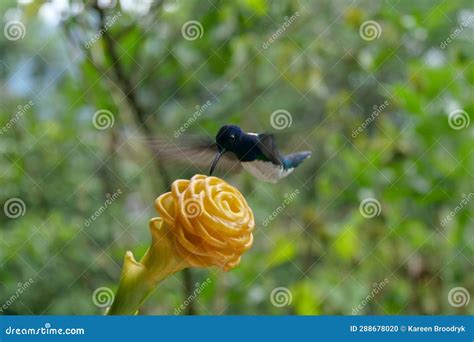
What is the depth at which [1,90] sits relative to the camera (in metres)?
2.11

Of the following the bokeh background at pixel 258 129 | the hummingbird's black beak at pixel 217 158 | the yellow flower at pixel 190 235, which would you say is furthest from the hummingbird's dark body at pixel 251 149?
the yellow flower at pixel 190 235

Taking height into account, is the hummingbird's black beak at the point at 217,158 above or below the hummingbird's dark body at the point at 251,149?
below

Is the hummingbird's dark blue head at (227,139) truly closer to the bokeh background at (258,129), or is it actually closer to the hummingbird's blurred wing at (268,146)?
the hummingbird's blurred wing at (268,146)

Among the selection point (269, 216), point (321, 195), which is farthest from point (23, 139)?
point (321, 195)

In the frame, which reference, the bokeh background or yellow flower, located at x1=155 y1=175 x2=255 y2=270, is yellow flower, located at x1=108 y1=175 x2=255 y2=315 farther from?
the bokeh background

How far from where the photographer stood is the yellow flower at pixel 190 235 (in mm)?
1328

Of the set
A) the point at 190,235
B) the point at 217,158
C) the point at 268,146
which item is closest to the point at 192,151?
the point at 217,158

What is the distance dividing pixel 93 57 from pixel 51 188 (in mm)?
388

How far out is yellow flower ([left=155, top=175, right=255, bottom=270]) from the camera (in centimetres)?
133

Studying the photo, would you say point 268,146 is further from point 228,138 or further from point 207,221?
point 207,221

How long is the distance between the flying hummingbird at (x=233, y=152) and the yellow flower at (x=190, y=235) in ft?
0.83

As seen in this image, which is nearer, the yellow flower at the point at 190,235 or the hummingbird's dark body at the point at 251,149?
the yellow flower at the point at 190,235

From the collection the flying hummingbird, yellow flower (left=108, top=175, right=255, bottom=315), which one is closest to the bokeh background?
the flying hummingbird

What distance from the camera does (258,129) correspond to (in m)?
1.97
